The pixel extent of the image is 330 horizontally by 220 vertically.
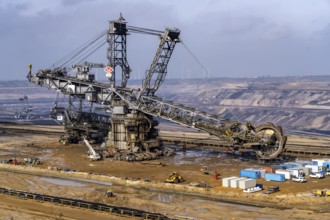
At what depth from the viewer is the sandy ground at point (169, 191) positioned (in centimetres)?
4069

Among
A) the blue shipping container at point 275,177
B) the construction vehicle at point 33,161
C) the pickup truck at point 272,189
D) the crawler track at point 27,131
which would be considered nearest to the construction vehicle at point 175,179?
the blue shipping container at point 275,177

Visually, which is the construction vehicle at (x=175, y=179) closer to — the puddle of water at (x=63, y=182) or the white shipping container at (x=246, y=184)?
the white shipping container at (x=246, y=184)

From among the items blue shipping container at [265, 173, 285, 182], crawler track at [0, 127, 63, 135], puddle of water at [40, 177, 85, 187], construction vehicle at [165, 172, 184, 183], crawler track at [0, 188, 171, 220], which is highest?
crawler track at [0, 127, 63, 135]

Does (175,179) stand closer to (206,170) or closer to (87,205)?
(206,170)

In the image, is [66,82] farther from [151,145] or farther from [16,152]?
[151,145]

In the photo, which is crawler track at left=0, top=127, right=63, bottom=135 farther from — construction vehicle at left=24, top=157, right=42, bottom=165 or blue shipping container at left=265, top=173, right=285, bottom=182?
blue shipping container at left=265, top=173, right=285, bottom=182

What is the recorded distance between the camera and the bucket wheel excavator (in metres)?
63.7

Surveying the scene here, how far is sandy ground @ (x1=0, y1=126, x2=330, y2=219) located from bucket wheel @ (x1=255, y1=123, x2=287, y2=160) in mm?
2130

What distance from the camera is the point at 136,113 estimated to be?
7138 centimetres

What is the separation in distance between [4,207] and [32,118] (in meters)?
126

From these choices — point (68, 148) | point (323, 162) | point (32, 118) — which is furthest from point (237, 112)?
point (323, 162)

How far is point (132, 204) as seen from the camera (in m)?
44.4

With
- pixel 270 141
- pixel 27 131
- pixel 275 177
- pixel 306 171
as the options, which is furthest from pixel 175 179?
pixel 27 131

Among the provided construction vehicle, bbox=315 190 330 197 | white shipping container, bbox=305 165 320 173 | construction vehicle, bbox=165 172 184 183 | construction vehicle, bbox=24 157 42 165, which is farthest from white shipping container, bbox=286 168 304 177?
construction vehicle, bbox=24 157 42 165
